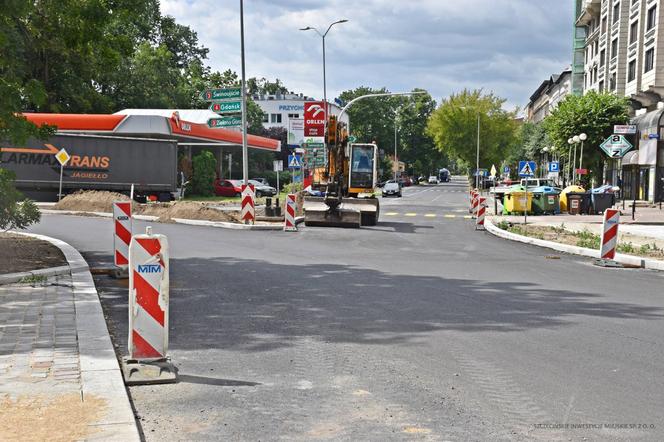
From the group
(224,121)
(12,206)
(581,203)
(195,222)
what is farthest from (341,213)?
(581,203)

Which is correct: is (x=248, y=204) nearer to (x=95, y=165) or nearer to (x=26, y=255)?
(x=26, y=255)

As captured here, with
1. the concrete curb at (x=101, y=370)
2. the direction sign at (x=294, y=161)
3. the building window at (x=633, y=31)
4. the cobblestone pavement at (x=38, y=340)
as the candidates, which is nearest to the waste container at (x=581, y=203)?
the direction sign at (x=294, y=161)

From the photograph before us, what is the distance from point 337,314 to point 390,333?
1.13 m

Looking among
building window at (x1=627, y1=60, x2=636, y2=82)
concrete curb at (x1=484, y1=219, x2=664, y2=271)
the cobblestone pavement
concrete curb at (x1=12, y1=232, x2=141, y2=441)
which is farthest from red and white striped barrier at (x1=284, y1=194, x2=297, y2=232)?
building window at (x1=627, y1=60, x2=636, y2=82)

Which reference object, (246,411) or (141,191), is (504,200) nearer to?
(141,191)

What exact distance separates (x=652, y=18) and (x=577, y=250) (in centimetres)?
3708

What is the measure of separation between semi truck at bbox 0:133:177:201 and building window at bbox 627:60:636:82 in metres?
33.6

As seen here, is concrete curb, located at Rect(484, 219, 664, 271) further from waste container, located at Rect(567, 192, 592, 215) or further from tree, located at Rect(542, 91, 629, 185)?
tree, located at Rect(542, 91, 629, 185)

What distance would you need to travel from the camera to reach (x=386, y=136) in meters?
124

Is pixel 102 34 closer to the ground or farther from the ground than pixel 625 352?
farther from the ground

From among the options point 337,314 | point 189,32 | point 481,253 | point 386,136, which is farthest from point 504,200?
point 386,136

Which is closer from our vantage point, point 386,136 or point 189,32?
point 189,32

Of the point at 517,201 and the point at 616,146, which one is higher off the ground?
the point at 616,146

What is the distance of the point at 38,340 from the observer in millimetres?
6480
